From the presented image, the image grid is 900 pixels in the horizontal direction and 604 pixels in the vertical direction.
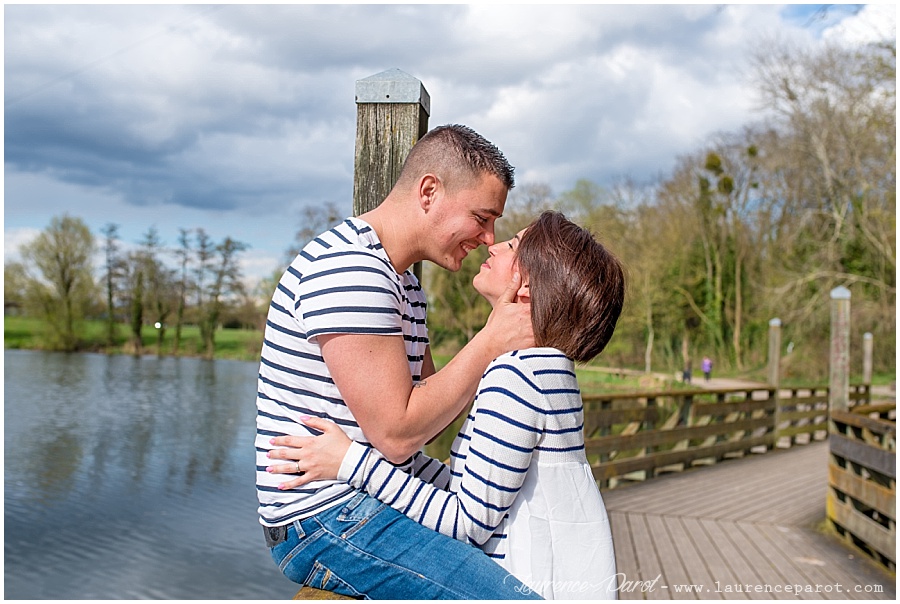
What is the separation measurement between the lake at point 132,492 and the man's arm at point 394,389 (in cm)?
1090

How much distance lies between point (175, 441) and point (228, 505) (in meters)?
4.79

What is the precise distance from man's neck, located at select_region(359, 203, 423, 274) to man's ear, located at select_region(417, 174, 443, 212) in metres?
0.05

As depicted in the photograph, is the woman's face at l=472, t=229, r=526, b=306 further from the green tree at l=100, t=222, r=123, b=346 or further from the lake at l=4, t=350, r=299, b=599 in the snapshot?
the green tree at l=100, t=222, r=123, b=346

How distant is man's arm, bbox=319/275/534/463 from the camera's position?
1384 mm

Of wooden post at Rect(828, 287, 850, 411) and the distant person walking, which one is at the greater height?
wooden post at Rect(828, 287, 850, 411)

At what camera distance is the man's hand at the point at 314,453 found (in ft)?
4.67

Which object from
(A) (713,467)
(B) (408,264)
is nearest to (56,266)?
(A) (713,467)

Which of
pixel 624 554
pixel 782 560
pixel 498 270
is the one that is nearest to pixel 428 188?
pixel 498 270

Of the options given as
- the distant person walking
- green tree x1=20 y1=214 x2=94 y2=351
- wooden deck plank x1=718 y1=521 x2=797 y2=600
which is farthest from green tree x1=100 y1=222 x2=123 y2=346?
wooden deck plank x1=718 y1=521 x2=797 y2=600

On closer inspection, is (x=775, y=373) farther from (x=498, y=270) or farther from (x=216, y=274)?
(x=216, y=274)

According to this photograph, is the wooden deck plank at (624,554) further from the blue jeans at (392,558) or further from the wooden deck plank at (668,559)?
the blue jeans at (392,558)

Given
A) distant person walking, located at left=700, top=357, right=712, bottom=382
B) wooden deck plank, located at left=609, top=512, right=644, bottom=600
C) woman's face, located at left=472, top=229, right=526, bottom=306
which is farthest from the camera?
distant person walking, located at left=700, top=357, right=712, bottom=382

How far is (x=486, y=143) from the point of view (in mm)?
1652

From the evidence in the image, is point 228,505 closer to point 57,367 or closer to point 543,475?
point 543,475
